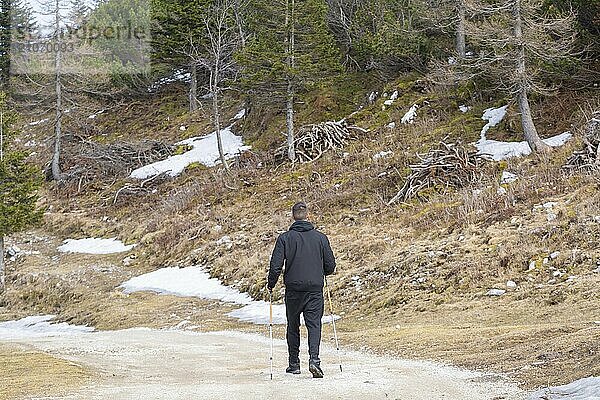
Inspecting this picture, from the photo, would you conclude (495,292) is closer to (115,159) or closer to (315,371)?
(315,371)

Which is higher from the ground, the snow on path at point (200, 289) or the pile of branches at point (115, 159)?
the pile of branches at point (115, 159)

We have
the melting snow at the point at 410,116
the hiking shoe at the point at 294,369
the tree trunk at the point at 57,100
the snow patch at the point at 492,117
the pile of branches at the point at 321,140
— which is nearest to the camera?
the hiking shoe at the point at 294,369

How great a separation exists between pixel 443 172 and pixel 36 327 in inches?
581

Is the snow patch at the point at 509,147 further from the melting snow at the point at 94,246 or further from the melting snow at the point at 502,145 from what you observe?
the melting snow at the point at 94,246

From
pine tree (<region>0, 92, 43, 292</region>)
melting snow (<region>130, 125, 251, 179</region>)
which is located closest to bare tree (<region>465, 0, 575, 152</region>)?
melting snow (<region>130, 125, 251, 179</region>)

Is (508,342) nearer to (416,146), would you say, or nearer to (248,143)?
(416,146)

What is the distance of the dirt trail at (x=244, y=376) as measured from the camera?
22.0 feet

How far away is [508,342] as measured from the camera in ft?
30.7

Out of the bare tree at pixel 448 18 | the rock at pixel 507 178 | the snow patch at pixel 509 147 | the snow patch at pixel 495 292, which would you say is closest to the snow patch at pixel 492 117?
the snow patch at pixel 509 147

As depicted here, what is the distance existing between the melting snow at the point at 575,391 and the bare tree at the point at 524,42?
17.9 m

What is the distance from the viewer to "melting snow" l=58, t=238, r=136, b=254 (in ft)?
97.1

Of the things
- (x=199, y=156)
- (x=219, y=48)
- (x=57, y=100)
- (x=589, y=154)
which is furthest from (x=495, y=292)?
(x=57, y=100)

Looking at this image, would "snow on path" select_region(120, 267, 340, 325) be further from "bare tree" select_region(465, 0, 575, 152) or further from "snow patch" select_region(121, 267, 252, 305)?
"bare tree" select_region(465, 0, 575, 152)

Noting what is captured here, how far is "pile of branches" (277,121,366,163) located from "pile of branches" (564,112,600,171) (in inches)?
562
